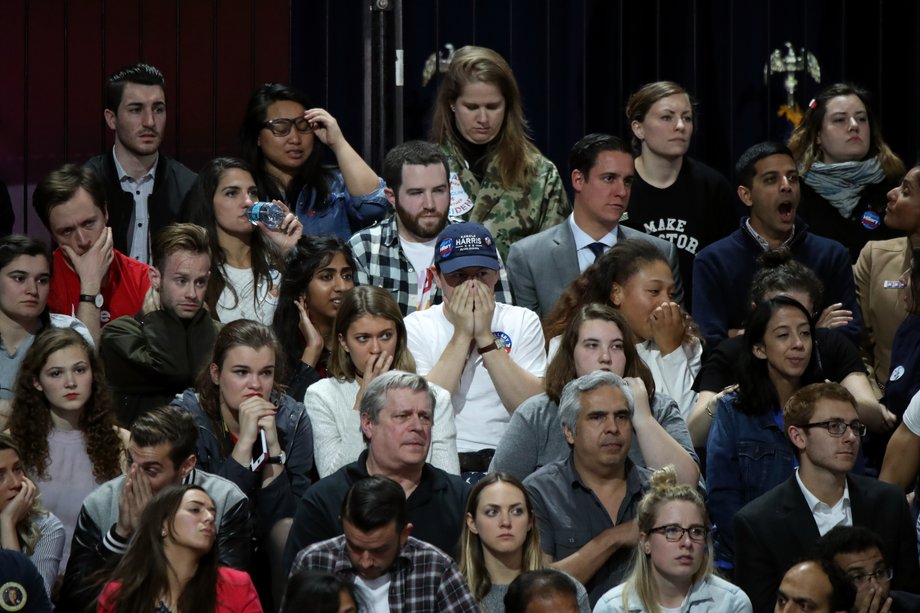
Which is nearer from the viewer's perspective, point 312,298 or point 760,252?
point 312,298

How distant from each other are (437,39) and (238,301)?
6.51ft

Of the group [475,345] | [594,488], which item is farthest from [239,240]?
[594,488]

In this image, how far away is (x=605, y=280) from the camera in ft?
21.9

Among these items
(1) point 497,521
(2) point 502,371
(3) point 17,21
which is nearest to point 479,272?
(2) point 502,371

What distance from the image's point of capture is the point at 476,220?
7.42 m

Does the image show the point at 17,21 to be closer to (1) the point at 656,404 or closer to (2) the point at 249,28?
(2) the point at 249,28

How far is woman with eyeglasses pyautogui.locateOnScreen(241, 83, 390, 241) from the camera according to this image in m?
7.38

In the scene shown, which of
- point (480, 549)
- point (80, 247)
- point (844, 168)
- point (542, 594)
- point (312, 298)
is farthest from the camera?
point (844, 168)

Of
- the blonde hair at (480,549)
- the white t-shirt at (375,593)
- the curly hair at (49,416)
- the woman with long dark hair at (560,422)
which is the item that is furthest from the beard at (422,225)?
the white t-shirt at (375,593)

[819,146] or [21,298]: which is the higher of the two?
[819,146]

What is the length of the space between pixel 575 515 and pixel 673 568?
1.48 ft

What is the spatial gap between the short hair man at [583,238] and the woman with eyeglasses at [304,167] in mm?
731

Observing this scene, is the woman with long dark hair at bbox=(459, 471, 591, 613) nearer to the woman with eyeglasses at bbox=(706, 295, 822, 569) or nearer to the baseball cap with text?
the woman with eyeglasses at bbox=(706, 295, 822, 569)

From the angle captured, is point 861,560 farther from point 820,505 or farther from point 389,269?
point 389,269
